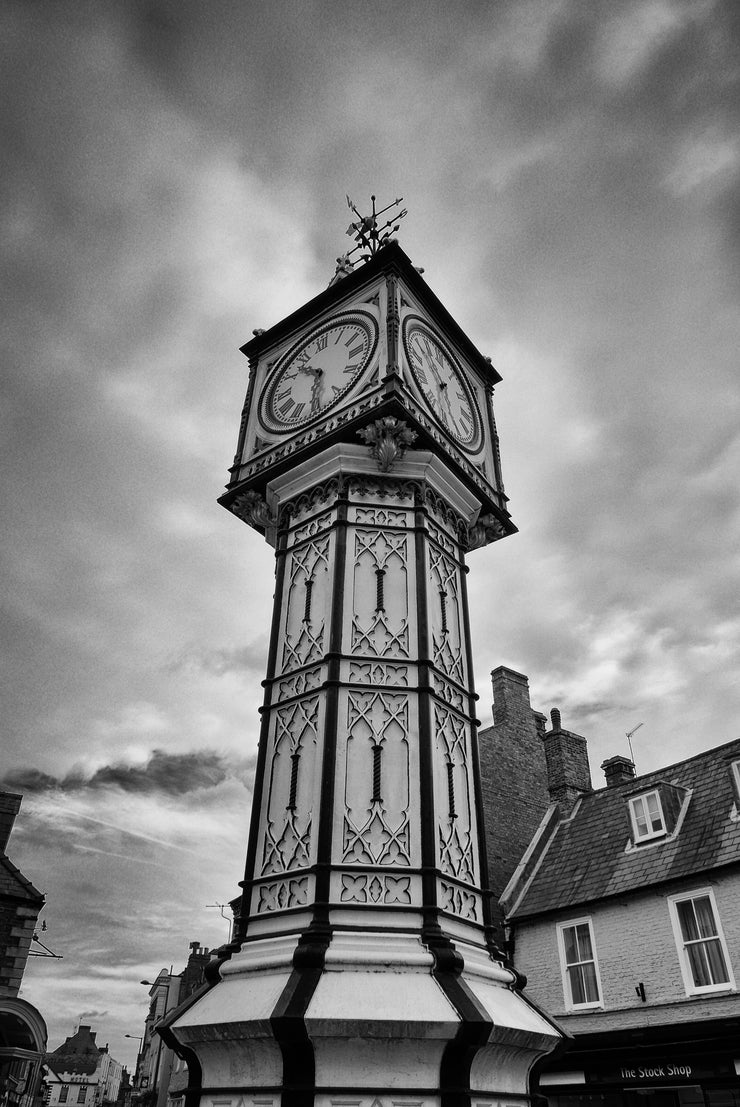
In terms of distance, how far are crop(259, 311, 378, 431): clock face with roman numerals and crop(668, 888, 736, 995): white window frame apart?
1007 centimetres

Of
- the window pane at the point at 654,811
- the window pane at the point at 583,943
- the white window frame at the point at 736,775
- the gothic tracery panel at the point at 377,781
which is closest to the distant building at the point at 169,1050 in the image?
the window pane at the point at 583,943

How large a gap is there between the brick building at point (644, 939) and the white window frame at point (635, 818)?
0.07 feet

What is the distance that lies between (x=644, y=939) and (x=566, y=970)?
5.99 ft

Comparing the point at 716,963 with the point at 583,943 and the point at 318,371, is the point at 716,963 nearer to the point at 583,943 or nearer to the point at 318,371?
the point at 583,943

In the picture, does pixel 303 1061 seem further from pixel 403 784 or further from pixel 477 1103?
pixel 403 784

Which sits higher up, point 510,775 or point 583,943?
point 510,775

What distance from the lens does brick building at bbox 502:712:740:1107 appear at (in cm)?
1251

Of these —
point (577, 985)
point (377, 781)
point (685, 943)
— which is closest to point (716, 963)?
point (685, 943)

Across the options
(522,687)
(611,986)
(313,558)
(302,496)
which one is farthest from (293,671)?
(522,687)

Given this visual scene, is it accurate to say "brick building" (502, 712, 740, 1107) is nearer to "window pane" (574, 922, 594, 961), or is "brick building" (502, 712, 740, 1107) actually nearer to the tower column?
"window pane" (574, 922, 594, 961)

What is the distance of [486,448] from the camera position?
11906 mm

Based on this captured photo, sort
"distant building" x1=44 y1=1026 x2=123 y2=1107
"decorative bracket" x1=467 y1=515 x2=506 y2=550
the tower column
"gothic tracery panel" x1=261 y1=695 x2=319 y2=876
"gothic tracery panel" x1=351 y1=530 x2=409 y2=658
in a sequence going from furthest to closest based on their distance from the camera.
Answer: "distant building" x1=44 y1=1026 x2=123 y2=1107 → "decorative bracket" x1=467 y1=515 x2=506 y2=550 → "gothic tracery panel" x1=351 y1=530 x2=409 y2=658 → "gothic tracery panel" x1=261 y1=695 x2=319 y2=876 → the tower column

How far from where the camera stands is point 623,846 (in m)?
15.6

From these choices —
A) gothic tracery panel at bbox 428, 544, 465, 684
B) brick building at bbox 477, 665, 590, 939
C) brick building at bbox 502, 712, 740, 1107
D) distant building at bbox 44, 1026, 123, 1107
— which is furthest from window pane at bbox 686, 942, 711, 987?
distant building at bbox 44, 1026, 123, 1107
